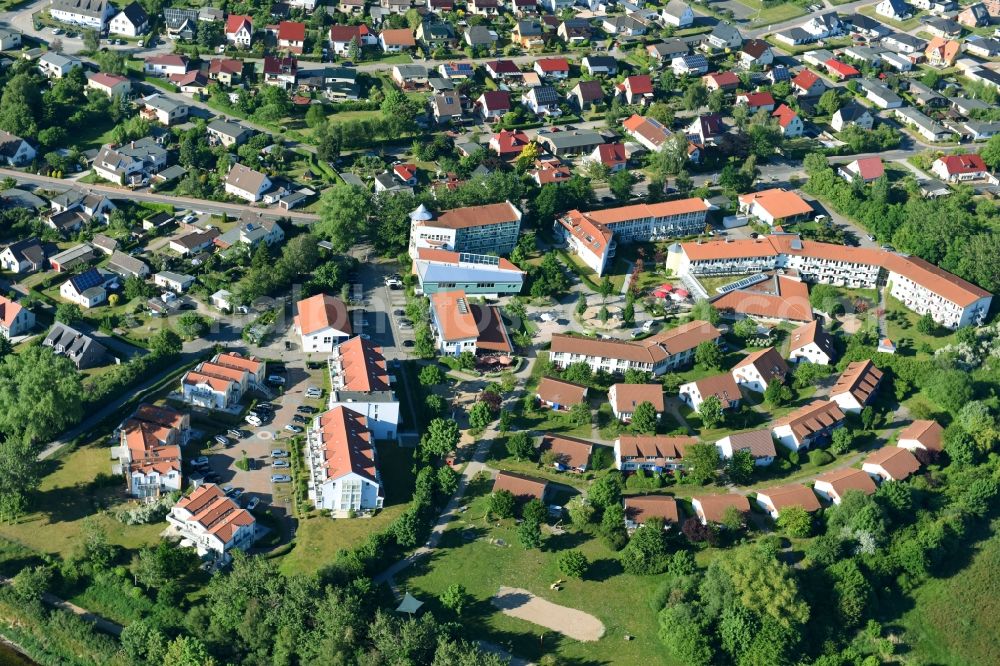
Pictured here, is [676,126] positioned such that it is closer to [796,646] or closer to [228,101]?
[228,101]

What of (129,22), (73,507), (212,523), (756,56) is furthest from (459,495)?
(129,22)

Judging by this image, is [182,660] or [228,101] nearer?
[182,660]

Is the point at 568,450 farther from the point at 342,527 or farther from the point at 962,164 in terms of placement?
the point at 962,164

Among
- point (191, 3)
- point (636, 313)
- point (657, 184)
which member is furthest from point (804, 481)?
point (191, 3)

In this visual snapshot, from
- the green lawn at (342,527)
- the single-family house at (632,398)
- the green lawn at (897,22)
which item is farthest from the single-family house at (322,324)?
the green lawn at (897,22)

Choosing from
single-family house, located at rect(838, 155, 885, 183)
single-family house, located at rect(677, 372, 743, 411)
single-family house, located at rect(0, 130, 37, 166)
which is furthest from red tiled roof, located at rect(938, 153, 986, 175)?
single-family house, located at rect(0, 130, 37, 166)

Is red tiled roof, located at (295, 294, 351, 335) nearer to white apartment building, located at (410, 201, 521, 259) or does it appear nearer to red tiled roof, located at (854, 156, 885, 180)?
white apartment building, located at (410, 201, 521, 259)
